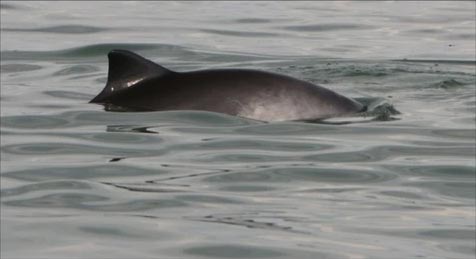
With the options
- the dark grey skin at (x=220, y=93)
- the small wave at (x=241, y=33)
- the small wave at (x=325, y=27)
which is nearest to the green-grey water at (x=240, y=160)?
the dark grey skin at (x=220, y=93)

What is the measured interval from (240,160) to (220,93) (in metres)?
1.86

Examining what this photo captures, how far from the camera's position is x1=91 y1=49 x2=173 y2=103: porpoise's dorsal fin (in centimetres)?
1148

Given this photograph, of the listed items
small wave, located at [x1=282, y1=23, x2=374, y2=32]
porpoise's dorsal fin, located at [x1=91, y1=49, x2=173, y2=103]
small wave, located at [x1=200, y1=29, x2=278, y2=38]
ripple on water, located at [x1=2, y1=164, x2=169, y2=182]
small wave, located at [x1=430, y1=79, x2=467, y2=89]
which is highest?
porpoise's dorsal fin, located at [x1=91, y1=49, x2=173, y2=103]

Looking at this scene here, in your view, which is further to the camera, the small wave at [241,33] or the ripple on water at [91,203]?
the small wave at [241,33]

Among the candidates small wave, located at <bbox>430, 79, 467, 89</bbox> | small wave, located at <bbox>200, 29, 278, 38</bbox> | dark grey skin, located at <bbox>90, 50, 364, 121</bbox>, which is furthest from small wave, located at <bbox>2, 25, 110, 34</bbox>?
dark grey skin, located at <bbox>90, 50, 364, 121</bbox>

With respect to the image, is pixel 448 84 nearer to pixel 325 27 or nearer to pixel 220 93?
pixel 220 93

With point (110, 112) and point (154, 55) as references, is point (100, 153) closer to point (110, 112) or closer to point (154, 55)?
point (110, 112)

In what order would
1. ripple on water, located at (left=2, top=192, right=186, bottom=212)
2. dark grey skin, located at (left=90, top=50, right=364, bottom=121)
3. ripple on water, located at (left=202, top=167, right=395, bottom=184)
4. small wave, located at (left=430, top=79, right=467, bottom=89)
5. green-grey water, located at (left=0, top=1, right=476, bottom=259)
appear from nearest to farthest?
1. green-grey water, located at (left=0, top=1, right=476, bottom=259)
2. ripple on water, located at (left=2, top=192, right=186, bottom=212)
3. ripple on water, located at (left=202, top=167, right=395, bottom=184)
4. dark grey skin, located at (left=90, top=50, right=364, bottom=121)
5. small wave, located at (left=430, top=79, right=467, bottom=89)

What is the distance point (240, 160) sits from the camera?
964 centimetres

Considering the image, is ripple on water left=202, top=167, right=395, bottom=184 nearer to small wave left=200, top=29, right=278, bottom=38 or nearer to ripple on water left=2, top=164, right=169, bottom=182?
ripple on water left=2, top=164, right=169, bottom=182

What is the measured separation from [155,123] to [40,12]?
9.80 metres

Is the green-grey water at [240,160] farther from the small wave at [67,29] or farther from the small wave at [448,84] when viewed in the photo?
the small wave at [67,29]

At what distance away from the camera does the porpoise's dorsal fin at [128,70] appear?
1148 cm

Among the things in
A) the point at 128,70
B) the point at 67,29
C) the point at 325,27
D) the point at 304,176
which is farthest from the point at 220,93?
the point at 325,27
